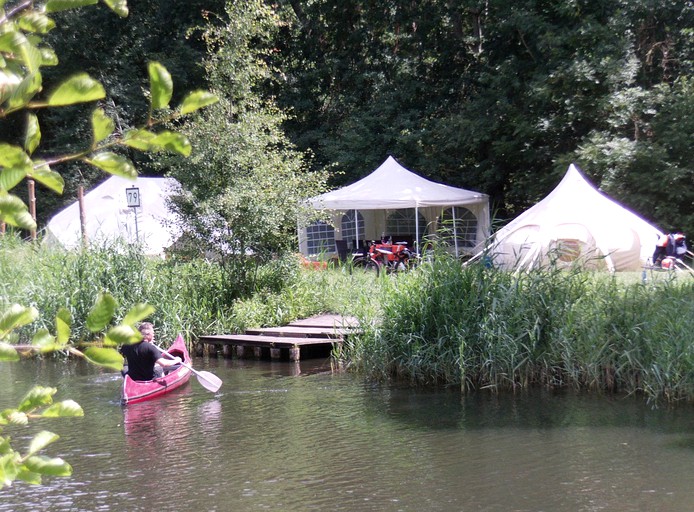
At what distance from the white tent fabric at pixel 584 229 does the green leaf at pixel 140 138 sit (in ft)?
53.6

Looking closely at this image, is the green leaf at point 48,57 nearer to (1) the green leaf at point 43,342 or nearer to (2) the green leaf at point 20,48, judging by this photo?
(2) the green leaf at point 20,48

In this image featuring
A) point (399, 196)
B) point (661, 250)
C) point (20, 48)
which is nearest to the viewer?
point (20, 48)

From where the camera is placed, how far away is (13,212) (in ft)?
5.18

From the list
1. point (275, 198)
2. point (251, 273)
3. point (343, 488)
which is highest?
point (275, 198)

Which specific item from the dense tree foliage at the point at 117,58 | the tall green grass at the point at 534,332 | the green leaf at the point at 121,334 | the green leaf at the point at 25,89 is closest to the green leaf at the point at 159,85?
the green leaf at the point at 25,89

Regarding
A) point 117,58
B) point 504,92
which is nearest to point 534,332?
point 504,92

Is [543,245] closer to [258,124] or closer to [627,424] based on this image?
[258,124]

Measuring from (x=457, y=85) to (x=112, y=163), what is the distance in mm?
27035

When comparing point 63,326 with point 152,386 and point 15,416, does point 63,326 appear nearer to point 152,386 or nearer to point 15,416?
point 15,416

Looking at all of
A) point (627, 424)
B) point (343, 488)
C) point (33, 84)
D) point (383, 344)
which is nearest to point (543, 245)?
point (383, 344)

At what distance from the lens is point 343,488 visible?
7.79m

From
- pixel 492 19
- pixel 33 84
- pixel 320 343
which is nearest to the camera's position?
pixel 33 84

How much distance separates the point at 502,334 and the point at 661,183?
36.1ft

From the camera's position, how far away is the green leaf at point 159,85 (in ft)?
5.09
